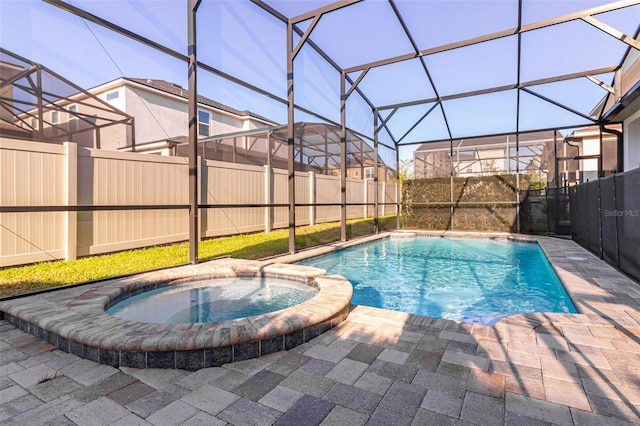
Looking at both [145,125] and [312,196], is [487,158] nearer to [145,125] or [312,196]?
[312,196]

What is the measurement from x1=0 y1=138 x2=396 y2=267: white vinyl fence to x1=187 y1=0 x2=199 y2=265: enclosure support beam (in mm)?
591

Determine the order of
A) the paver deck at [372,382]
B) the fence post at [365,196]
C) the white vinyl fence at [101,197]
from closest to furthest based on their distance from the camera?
the paver deck at [372,382]
the white vinyl fence at [101,197]
the fence post at [365,196]

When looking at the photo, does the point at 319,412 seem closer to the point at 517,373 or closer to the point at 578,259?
the point at 517,373

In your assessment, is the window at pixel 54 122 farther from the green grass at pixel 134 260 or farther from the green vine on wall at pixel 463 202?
the green vine on wall at pixel 463 202

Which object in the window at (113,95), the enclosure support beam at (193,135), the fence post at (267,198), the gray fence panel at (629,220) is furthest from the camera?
the fence post at (267,198)

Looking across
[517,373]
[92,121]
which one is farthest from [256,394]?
[92,121]

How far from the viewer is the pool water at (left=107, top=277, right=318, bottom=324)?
10.9 feet

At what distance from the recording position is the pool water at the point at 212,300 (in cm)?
333

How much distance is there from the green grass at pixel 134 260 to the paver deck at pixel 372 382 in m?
1.48

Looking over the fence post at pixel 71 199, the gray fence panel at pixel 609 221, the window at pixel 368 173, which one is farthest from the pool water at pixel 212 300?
the window at pixel 368 173

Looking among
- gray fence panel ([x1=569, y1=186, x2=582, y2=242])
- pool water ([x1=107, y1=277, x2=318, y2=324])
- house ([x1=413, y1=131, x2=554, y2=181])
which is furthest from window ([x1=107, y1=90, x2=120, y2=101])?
gray fence panel ([x1=569, y1=186, x2=582, y2=242])

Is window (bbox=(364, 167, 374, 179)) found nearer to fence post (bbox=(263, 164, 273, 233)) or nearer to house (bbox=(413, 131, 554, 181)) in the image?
house (bbox=(413, 131, 554, 181))

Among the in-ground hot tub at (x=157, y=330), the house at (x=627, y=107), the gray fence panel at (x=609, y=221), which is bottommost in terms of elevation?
the in-ground hot tub at (x=157, y=330)

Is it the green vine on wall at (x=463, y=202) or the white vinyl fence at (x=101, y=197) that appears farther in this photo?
the green vine on wall at (x=463, y=202)
